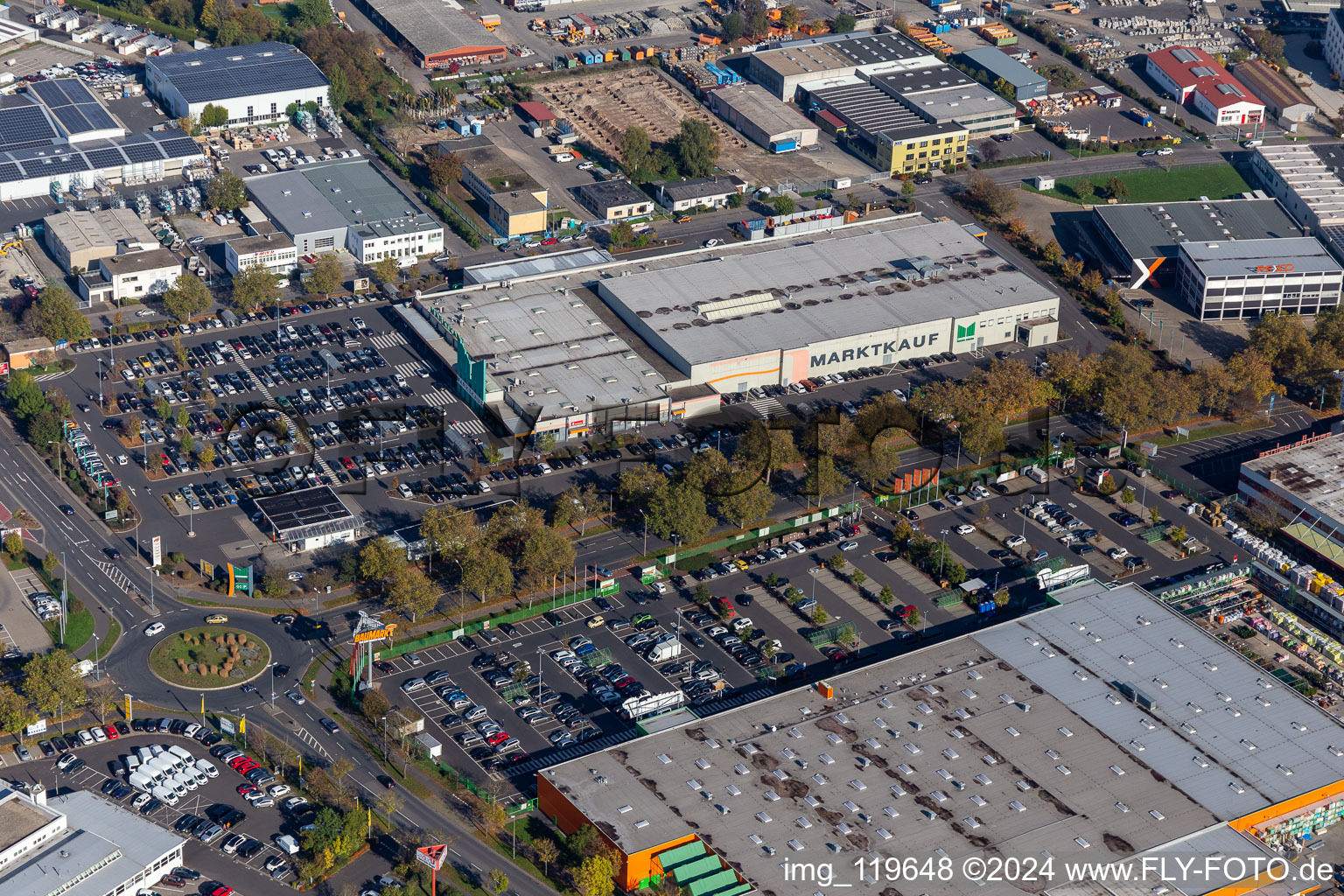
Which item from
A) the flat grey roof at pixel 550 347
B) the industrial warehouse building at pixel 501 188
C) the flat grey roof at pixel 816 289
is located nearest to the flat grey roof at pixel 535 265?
the flat grey roof at pixel 550 347

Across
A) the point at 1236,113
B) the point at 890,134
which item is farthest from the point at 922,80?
the point at 1236,113

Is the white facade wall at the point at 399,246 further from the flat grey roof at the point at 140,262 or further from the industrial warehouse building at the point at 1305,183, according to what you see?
the industrial warehouse building at the point at 1305,183

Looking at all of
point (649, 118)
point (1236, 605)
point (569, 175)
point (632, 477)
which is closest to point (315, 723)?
point (632, 477)

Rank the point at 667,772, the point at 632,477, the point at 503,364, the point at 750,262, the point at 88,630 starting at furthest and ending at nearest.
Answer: the point at 750,262 → the point at 503,364 → the point at 632,477 → the point at 88,630 → the point at 667,772

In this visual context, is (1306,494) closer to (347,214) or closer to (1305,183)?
(1305,183)

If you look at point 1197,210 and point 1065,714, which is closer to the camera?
point 1065,714

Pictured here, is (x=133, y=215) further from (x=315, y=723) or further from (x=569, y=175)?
(x=315, y=723)

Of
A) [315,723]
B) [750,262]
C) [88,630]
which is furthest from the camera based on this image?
[750,262]
